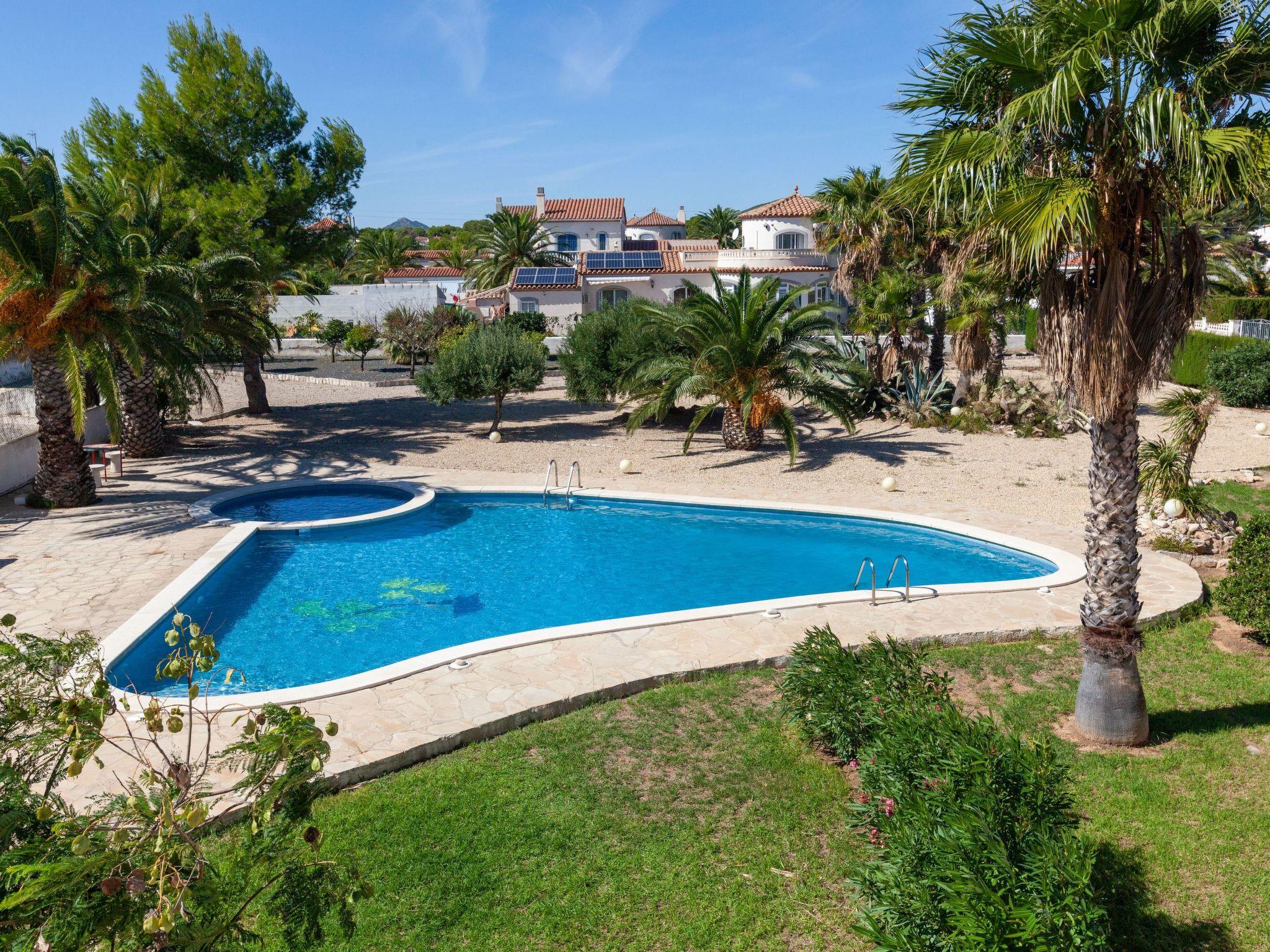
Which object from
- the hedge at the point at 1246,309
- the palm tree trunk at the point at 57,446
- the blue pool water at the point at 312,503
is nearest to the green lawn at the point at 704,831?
the blue pool water at the point at 312,503

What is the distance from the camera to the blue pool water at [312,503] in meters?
15.8

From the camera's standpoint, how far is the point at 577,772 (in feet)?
22.3

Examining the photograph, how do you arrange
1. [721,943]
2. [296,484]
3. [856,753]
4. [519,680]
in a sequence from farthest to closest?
1. [296,484]
2. [519,680]
3. [856,753]
4. [721,943]

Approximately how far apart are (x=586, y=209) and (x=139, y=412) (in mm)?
50821

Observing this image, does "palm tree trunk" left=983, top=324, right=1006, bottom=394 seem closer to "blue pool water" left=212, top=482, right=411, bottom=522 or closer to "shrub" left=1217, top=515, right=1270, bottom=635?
"shrub" left=1217, top=515, right=1270, bottom=635

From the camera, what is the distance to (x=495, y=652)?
9.02 m

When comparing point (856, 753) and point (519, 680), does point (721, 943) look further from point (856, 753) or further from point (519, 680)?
point (519, 680)

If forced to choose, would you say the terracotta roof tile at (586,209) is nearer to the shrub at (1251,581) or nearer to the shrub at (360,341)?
the shrub at (360,341)

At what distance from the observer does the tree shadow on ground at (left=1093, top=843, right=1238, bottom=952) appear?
4.97 metres

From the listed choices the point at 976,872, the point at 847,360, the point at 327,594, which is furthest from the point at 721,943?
the point at 847,360

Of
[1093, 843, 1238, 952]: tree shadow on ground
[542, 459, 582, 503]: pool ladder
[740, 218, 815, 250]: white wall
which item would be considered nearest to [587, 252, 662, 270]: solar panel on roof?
[740, 218, 815, 250]: white wall

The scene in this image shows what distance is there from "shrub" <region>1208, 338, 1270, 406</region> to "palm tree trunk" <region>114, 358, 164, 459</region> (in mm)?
26478

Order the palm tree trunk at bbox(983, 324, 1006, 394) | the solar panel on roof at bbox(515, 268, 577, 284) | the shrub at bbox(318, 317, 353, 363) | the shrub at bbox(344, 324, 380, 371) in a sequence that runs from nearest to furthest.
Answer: the palm tree trunk at bbox(983, 324, 1006, 394) → the shrub at bbox(344, 324, 380, 371) → the shrub at bbox(318, 317, 353, 363) → the solar panel on roof at bbox(515, 268, 577, 284)

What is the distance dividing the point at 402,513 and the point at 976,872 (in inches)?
486
